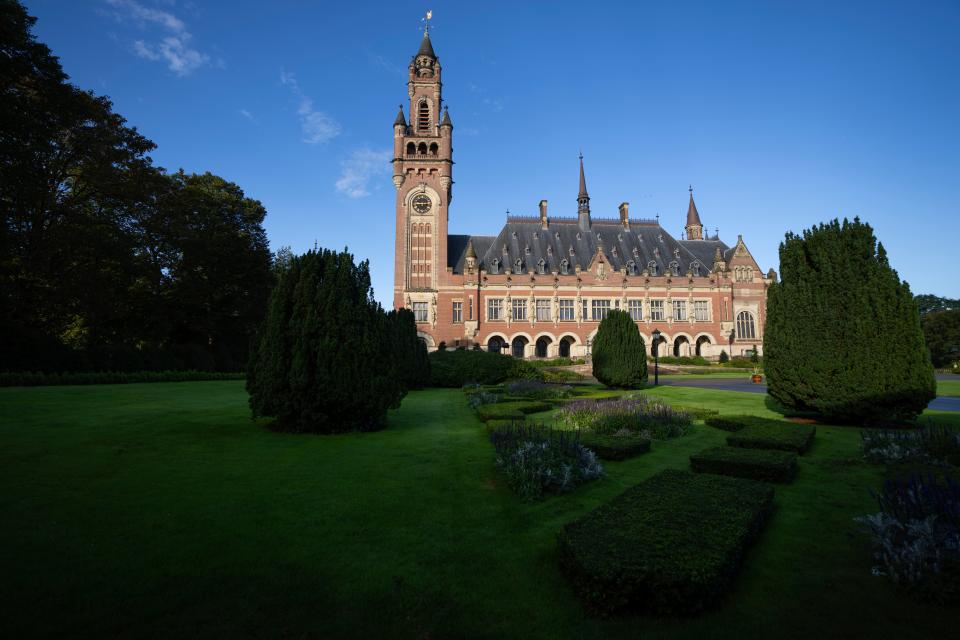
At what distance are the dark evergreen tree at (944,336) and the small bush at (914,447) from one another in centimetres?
6256

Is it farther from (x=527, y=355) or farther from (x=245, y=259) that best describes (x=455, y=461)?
(x=527, y=355)

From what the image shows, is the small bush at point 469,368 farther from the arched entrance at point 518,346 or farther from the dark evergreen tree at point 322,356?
the arched entrance at point 518,346

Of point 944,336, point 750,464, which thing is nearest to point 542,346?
point 750,464

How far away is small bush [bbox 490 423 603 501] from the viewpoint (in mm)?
6676

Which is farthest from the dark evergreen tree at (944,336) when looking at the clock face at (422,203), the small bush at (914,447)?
the small bush at (914,447)

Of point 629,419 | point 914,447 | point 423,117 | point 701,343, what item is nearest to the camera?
point 914,447

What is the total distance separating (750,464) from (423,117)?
52001mm

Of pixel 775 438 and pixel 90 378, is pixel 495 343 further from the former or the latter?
pixel 775 438

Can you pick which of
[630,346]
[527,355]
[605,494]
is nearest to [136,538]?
[605,494]

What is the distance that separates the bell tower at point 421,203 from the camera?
164 feet

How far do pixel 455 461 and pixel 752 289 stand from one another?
180ft

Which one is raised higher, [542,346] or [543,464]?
[542,346]

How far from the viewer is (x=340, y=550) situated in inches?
189

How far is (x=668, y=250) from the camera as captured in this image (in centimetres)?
5553
